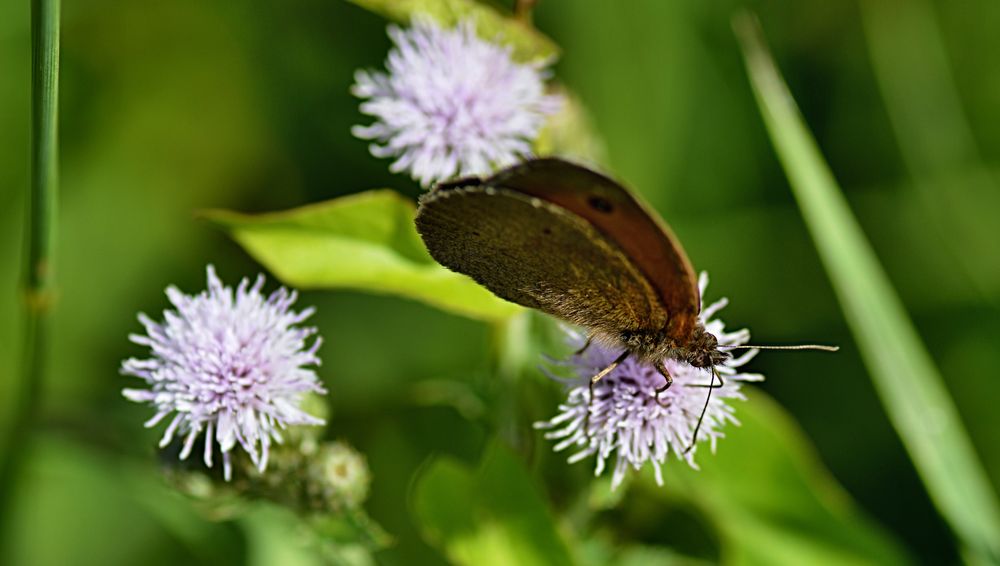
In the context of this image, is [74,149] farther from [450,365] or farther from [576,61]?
[576,61]

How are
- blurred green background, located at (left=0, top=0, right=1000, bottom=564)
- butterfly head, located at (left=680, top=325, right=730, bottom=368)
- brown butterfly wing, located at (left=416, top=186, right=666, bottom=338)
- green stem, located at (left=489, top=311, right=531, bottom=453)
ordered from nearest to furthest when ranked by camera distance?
Answer: 1. brown butterfly wing, located at (left=416, top=186, right=666, bottom=338)
2. butterfly head, located at (left=680, top=325, right=730, bottom=368)
3. green stem, located at (left=489, top=311, right=531, bottom=453)
4. blurred green background, located at (left=0, top=0, right=1000, bottom=564)

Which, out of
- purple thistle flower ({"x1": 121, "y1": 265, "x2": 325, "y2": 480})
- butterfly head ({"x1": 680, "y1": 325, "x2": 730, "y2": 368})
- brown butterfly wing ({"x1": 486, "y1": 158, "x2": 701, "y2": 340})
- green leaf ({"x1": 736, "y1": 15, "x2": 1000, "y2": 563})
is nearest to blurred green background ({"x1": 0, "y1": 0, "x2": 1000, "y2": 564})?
green leaf ({"x1": 736, "y1": 15, "x2": 1000, "y2": 563})

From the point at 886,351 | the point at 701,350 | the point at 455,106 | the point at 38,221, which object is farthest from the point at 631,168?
the point at 38,221

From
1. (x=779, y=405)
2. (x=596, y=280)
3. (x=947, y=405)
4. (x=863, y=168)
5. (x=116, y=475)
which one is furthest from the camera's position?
(x=863, y=168)

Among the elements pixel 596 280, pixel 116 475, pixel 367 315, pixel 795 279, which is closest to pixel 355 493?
pixel 596 280

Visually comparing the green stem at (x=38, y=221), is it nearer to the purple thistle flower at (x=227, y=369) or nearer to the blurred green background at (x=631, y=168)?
the purple thistle flower at (x=227, y=369)

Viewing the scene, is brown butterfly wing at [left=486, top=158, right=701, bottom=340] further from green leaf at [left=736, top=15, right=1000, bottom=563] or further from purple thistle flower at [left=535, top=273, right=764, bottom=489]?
green leaf at [left=736, top=15, right=1000, bottom=563]

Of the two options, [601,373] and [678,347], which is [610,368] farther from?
[678,347]

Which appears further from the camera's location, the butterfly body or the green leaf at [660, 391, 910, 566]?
the green leaf at [660, 391, 910, 566]
